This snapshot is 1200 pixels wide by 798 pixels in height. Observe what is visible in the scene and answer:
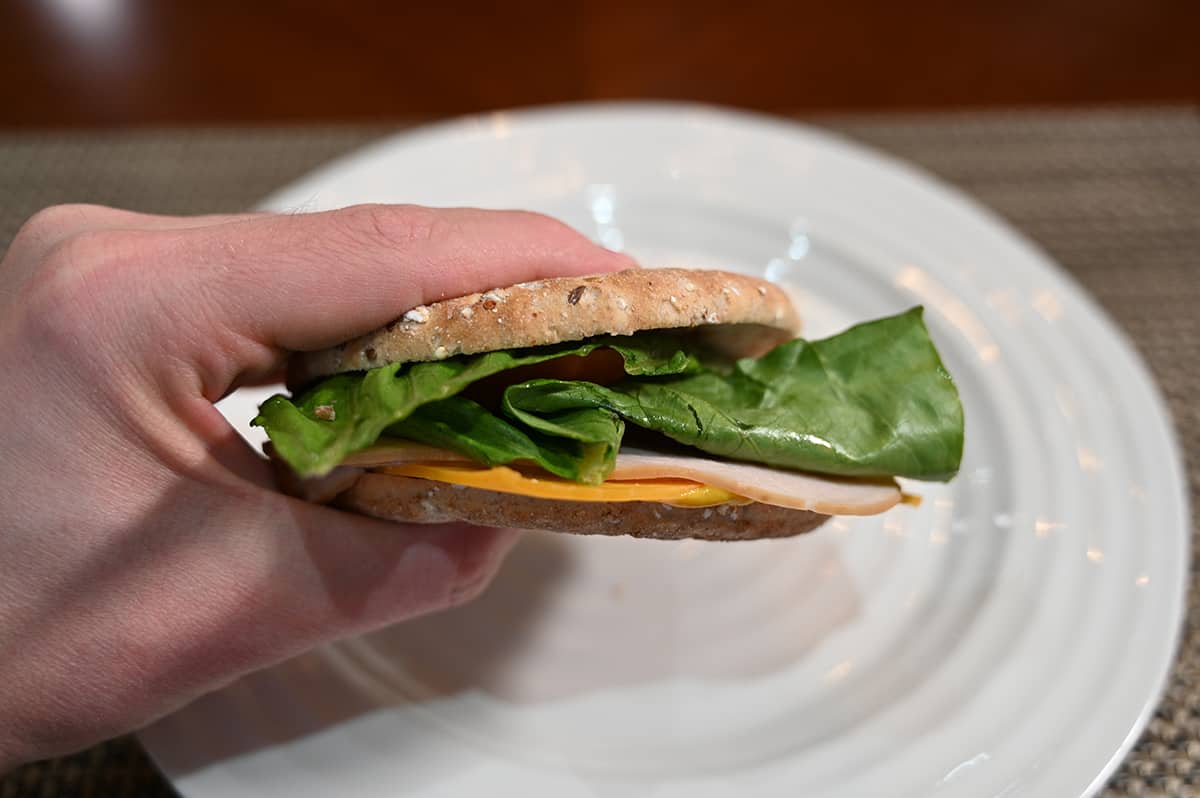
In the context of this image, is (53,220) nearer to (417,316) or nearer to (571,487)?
(417,316)

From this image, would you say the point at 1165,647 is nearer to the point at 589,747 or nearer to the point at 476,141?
the point at 589,747

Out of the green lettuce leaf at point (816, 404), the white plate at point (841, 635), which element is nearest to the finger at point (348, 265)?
the green lettuce leaf at point (816, 404)

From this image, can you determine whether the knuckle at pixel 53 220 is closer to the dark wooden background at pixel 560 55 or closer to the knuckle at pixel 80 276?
the knuckle at pixel 80 276

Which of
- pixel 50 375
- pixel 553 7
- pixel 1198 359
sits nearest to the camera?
pixel 50 375

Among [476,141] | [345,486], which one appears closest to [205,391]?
[345,486]

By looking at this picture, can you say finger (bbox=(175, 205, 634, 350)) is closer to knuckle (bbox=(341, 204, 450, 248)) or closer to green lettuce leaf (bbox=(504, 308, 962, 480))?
knuckle (bbox=(341, 204, 450, 248))

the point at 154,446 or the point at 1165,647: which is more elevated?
the point at 154,446

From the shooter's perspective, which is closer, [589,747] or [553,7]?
[589,747]
